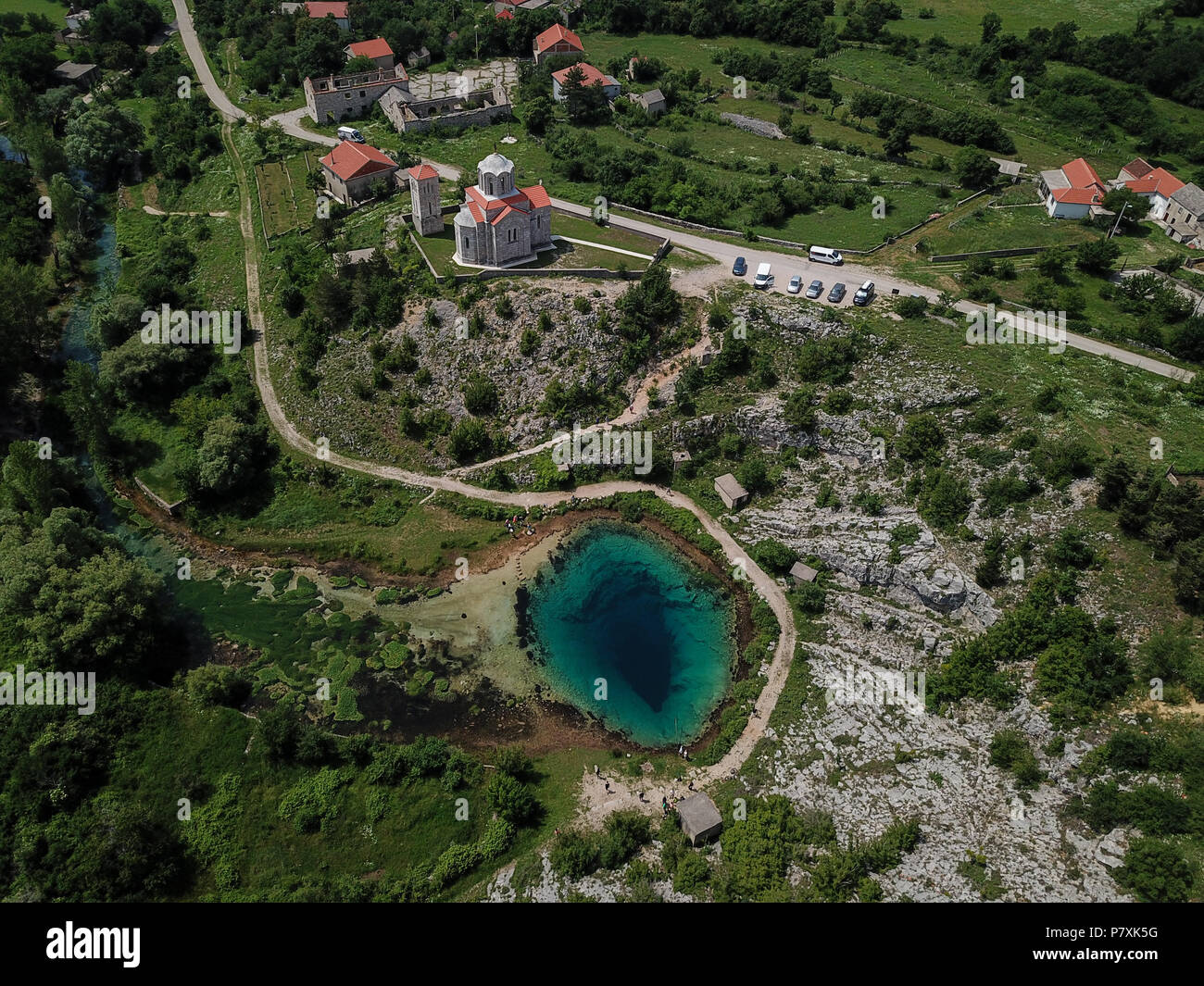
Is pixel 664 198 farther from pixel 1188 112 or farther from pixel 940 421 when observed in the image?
pixel 1188 112

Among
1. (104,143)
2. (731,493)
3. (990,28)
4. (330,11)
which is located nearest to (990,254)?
(731,493)

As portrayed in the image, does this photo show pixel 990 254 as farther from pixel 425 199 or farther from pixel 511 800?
pixel 511 800

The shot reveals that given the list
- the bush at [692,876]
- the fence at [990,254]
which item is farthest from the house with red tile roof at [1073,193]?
the bush at [692,876]

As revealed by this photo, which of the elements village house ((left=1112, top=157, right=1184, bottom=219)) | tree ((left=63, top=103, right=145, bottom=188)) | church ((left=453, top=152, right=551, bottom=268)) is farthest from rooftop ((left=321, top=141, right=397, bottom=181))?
village house ((left=1112, top=157, right=1184, bottom=219))

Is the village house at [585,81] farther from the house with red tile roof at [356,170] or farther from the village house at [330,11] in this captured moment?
the village house at [330,11]

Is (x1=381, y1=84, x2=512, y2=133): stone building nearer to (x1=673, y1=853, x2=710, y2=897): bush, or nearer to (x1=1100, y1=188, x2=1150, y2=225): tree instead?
(x1=1100, y1=188, x2=1150, y2=225): tree

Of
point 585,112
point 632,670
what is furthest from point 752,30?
point 632,670
